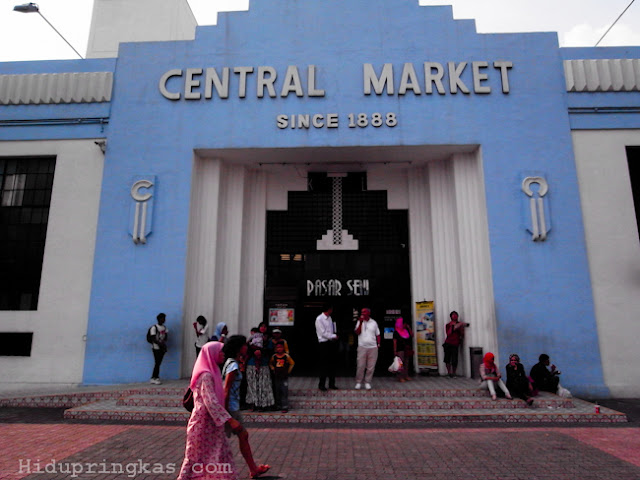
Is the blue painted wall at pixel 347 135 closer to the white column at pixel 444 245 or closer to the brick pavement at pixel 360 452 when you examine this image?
the white column at pixel 444 245

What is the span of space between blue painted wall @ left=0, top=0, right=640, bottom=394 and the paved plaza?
3074mm

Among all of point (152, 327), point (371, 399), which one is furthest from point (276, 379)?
point (152, 327)

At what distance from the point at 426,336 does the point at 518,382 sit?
121 inches

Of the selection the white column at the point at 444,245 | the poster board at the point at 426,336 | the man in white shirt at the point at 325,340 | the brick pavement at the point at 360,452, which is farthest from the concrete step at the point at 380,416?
the white column at the point at 444,245

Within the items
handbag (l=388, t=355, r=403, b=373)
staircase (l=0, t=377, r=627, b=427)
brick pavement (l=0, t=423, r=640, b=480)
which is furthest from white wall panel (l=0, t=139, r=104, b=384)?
handbag (l=388, t=355, r=403, b=373)

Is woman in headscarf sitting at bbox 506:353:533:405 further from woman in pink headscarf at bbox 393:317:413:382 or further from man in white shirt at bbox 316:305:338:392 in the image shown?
man in white shirt at bbox 316:305:338:392

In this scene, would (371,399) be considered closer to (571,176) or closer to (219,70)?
(571,176)

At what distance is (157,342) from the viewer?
9.63 metres

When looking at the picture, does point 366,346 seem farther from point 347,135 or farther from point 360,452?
point 347,135

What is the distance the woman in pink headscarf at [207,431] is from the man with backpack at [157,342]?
6308mm

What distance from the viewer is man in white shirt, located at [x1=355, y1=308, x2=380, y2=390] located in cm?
890

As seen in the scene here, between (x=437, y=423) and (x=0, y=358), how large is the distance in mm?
10686

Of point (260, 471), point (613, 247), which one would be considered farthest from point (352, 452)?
point (613, 247)

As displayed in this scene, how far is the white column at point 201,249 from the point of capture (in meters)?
10.5
